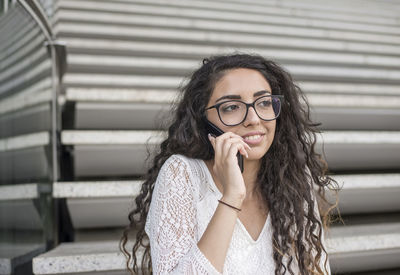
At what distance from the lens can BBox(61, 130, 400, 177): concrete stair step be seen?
2311 millimetres

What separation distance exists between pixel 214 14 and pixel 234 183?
3.81 metres

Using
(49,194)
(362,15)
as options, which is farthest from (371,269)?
(362,15)

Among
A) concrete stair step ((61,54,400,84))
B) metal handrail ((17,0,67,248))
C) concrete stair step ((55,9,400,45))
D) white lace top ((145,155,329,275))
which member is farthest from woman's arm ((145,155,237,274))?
concrete stair step ((55,9,400,45))

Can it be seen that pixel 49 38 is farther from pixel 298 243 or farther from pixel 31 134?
pixel 298 243

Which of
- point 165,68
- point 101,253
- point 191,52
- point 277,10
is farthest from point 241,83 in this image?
point 277,10

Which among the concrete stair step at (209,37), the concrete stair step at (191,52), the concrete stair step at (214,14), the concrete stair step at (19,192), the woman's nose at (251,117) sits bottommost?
the concrete stair step at (19,192)

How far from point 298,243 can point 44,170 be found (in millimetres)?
1323

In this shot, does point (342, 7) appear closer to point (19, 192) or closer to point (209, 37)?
point (209, 37)

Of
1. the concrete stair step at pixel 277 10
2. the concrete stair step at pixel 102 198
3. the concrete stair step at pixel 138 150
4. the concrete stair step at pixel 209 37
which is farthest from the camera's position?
the concrete stair step at pixel 277 10

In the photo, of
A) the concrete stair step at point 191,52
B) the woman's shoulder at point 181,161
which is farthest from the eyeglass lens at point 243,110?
the concrete stair step at point 191,52

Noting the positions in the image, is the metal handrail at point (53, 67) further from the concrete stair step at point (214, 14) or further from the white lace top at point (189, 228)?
the concrete stair step at point (214, 14)

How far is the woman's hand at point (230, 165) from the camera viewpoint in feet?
4.12

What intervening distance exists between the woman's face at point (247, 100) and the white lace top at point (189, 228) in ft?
0.61

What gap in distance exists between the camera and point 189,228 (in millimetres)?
1297
